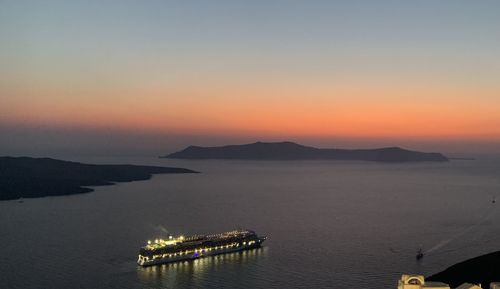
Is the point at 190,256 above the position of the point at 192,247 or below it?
below

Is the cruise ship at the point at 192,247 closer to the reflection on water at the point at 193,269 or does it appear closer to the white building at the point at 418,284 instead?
the reflection on water at the point at 193,269

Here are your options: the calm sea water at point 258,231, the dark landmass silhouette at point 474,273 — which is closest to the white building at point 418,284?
the dark landmass silhouette at point 474,273

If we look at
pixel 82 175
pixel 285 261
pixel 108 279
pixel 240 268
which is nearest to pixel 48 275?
pixel 108 279

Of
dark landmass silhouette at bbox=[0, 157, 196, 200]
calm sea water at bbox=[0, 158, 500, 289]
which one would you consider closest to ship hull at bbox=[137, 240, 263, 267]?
calm sea water at bbox=[0, 158, 500, 289]

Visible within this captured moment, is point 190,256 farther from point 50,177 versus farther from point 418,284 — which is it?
point 50,177

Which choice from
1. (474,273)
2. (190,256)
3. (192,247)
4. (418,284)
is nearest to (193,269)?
(190,256)

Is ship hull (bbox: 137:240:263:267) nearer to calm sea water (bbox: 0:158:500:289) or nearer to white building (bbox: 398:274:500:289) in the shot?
calm sea water (bbox: 0:158:500:289)
